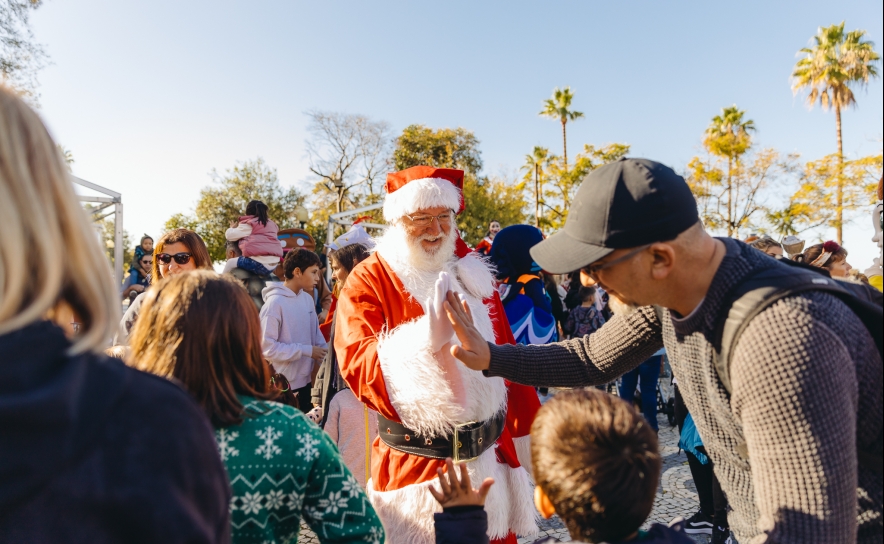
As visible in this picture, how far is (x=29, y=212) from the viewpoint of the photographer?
2.33 ft

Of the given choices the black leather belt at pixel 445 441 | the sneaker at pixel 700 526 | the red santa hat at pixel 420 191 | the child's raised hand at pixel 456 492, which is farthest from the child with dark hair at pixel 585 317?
the child's raised hand at pixel 456 492

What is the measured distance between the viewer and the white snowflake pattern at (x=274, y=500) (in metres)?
1.26

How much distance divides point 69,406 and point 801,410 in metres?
1.21

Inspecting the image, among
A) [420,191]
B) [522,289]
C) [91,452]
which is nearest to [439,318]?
[420,191]

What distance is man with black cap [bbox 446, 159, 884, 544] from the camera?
1.05m

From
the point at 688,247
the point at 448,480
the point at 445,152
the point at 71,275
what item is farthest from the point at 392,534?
the point at 445,152

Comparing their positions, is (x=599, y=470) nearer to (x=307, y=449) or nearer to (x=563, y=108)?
(x=307, y=449)

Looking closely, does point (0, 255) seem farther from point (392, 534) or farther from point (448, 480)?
point (392, 534)

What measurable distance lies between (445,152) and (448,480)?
97.7 feet

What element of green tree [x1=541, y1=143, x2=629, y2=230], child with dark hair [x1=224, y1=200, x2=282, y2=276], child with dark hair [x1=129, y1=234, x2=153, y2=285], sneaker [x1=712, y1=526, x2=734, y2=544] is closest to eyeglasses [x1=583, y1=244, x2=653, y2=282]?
sneaker [x1=712, y1=526, x2=734, y2=544]

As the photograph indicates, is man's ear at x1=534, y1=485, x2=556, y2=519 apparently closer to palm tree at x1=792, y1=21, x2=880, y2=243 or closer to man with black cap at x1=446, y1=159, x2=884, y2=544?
man with black cap at x1=446, y1=159, x2=884, y2=544

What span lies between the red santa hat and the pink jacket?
334cm

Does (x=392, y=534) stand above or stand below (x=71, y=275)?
below

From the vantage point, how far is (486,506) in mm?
2189
